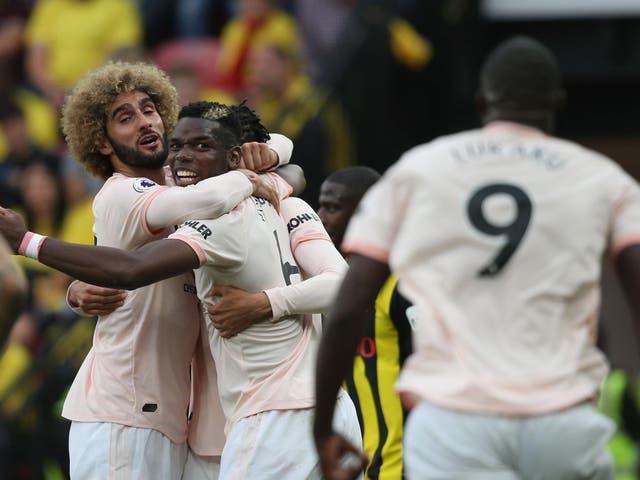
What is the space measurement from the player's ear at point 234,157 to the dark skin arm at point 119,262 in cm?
61

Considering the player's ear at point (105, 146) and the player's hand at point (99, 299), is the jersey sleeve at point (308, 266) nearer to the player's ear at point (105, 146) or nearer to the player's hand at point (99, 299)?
the player's hand at point (99, 299)

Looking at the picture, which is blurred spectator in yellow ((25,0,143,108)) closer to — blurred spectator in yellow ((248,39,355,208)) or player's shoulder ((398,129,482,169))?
blurred spectator in yellow ((248,39,355,208))

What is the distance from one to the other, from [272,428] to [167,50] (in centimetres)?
866

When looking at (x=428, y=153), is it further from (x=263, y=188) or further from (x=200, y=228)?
(x=263, y=188)

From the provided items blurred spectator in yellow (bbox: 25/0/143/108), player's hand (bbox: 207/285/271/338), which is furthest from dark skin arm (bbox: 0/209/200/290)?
blurred spectator in yellow (bbox: 25/0/143/108)

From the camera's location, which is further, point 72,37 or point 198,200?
point 72,37

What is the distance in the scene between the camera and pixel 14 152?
13969 millimetres

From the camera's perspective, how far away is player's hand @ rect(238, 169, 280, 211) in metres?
6.11

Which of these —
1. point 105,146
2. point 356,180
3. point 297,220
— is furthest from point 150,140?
point 356,180

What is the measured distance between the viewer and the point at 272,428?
5.86m

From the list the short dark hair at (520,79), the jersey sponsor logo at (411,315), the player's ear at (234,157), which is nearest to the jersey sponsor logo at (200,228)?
the player's ear at (234,157)

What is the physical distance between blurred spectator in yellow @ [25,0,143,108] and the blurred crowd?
0.5 inches

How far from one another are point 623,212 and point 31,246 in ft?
7.64

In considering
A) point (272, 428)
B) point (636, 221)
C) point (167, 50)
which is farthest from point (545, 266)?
point (167, 50)
